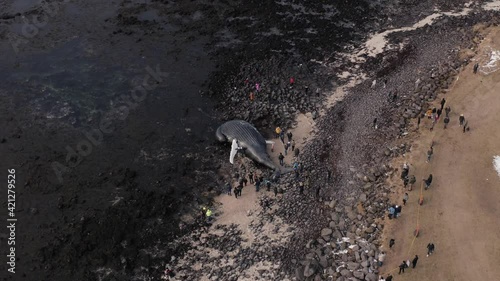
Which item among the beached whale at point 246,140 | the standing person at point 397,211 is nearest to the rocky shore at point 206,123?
the beached whale at point 246,140

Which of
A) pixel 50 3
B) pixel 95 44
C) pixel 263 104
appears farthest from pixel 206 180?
pixel 50 3

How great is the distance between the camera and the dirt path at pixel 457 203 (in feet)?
100

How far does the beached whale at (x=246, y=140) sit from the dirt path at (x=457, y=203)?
12087 mm

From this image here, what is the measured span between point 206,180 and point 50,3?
40.7 meters

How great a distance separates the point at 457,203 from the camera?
113 feet

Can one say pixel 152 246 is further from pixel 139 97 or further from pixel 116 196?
pixel 139 97

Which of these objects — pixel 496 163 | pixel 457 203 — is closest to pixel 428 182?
pixel 457 203

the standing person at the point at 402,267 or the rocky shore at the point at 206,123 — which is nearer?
the standing person at the point at 402,267

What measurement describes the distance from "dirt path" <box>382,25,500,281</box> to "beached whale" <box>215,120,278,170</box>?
1209 centimetres

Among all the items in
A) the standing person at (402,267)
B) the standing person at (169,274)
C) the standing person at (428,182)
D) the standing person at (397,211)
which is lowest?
the standing person at (169,274)

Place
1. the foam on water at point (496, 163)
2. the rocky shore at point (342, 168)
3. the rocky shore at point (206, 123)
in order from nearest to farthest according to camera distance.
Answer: the rocky shore at point (342, 168)
the rocky shore at point (206, 123)
the foam on water at point (496, 163)

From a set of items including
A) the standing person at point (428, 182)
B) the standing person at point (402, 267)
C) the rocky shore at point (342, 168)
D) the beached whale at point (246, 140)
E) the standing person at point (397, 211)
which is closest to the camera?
the standing person at point (402, 267)

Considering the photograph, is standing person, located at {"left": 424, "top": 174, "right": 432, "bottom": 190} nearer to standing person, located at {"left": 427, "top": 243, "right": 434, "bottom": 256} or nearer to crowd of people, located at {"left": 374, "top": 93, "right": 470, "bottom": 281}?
crowd of people, located at {"left": 374, "top": 93, "right": 470, "bottom": 281}

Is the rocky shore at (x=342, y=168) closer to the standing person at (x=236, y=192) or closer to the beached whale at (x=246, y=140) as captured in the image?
the standing person at (x=236, y=192)
